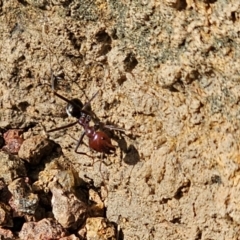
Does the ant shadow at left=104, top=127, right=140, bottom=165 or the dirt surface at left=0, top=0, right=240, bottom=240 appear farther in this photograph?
the ant shadow at left=104, top=127, right=140, bottom=165

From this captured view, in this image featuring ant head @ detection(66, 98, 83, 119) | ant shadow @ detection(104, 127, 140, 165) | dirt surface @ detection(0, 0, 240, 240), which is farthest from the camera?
ant head @ detection(66, 98, 83, 119)

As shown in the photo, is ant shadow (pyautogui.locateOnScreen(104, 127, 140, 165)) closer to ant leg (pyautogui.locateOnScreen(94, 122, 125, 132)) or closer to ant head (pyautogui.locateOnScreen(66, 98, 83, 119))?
ant leg (pyautogui.locateOnScreen(94, 122, 125, 132))

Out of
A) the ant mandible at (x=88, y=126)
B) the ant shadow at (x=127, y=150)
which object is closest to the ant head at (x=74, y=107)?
the ant mandible at (x=88, y=126)

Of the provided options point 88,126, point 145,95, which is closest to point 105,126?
point 88,126

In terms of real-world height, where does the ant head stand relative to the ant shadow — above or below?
above

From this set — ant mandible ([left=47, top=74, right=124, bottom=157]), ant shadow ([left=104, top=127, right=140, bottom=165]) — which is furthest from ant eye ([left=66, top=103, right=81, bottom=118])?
ant shadow ([left=104, top=127, right=140, bottom=165])

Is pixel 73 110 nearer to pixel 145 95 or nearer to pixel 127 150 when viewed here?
pixel 127 150

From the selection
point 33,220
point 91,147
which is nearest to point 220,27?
point 91,147
